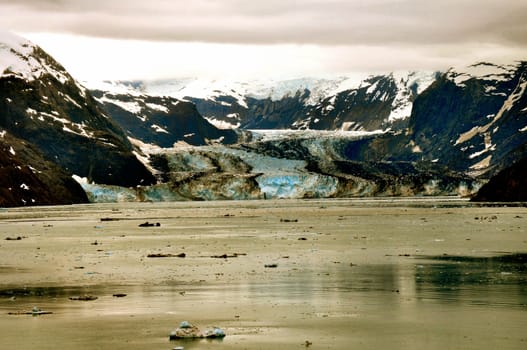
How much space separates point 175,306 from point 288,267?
1431 centimetres

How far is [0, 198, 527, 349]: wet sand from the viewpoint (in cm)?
2947

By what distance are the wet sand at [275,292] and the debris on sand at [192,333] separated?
13.6 inches

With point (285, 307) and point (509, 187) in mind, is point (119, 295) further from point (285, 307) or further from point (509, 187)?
point (509, 187)

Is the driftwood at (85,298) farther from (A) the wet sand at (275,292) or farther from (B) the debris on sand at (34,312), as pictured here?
(B) the debris on sand at (34,312)

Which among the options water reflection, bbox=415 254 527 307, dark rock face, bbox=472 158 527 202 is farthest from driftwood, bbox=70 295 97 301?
dark rock face, bbox=472 158 527 202

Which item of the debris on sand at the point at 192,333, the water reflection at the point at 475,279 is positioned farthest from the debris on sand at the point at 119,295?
the water reflection at the point at 475,279

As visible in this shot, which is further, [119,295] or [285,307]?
[119,295]

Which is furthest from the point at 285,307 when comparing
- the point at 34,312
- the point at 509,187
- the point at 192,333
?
the point at 509,187

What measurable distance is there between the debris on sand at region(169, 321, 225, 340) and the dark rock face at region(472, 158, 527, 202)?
14947cm

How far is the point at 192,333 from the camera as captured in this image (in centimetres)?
2941

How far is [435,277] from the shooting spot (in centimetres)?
4362

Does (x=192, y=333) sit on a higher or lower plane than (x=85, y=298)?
higher

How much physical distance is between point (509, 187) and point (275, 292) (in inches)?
5820

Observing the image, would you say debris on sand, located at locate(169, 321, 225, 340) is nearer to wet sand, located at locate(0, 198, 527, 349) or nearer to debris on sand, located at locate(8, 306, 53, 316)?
wet sand, located at locate(0, 198, 527, 349)
